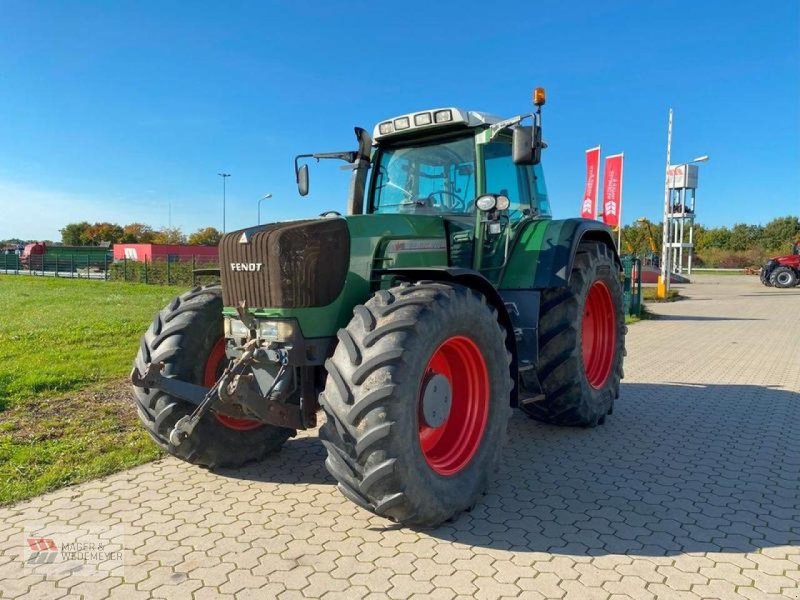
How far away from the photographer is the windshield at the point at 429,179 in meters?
4.79

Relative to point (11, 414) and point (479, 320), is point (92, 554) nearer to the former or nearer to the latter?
point (479, 320)

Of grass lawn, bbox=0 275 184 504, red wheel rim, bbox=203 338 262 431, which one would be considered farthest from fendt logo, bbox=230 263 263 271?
grass lawn, bbox=0 275 184 504

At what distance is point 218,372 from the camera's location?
4.34m

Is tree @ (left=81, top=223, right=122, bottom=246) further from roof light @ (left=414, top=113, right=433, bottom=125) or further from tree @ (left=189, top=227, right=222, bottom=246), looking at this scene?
roof light @ (left=414, top=113, right=433, bottom=125)

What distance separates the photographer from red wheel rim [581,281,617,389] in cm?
600

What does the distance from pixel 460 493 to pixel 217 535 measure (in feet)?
4.52

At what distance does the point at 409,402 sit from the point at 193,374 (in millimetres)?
1725

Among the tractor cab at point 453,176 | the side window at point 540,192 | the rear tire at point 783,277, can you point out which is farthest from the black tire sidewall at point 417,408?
the rear tire at point 783,277

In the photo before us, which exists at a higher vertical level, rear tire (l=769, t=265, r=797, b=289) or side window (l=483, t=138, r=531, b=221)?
side window (l=483, t=138, r=531, b=221)

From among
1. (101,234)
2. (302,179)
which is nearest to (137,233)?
(101,234)

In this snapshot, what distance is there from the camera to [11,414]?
19.4ft

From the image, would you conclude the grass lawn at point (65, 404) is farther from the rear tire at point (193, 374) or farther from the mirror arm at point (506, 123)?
the mirror arm at point (506, 123)

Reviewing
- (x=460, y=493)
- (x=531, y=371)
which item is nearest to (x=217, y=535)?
(x=460, y=493)

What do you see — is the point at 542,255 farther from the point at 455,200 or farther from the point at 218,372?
the point at 218,372
